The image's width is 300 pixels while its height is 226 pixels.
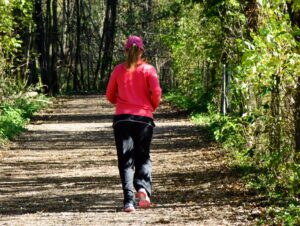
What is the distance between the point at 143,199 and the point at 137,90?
1.26 m

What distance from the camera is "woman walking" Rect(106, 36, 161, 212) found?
8.91 metres

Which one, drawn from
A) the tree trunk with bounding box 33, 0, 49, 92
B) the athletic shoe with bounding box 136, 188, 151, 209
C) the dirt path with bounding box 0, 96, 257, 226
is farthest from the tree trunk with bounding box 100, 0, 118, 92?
the athletic shoe with bounding box 136, 188, 151, 209

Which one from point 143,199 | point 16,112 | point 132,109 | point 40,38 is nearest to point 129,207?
point 143,199

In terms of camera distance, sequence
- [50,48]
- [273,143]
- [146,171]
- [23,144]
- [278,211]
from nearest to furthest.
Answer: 1. [278,211]
2. [146,171]
3. [273,143]
4. [23,144]
5. [50,48]

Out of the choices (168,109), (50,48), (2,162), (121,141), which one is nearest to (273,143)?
(121,141)

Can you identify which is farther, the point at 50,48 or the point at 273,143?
the point at 50,48

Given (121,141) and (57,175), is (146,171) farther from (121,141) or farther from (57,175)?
(57,175)

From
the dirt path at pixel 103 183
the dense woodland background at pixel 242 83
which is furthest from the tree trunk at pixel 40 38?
the dirt path at pixel 103 183

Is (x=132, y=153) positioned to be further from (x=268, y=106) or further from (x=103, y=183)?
Result: (x=103, y=183)

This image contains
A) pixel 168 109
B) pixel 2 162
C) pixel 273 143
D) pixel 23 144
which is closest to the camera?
pixel 273 143

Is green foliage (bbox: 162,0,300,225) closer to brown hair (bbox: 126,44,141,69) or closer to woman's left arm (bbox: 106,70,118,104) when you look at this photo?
brown hair (bbox: 126,44,141,69)

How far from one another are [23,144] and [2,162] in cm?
316

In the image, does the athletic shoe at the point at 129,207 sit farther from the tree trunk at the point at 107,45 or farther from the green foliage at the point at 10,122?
the tree trunk at the point at 107,45

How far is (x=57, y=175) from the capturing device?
505 inches
